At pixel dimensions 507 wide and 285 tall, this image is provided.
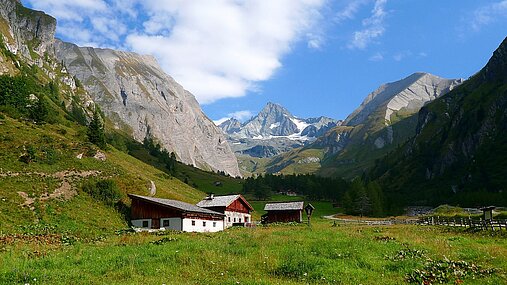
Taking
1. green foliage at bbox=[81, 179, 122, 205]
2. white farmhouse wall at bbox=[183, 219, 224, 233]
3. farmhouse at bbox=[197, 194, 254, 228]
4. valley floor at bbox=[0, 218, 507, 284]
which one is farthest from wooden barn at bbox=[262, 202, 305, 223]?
valley floor at bbox=[0, 218, 507, 284]

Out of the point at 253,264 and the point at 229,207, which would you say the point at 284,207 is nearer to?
the point at 229,207

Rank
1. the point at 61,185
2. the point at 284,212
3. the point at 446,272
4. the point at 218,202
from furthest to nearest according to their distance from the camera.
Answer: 1. the point at 284,212
2. the point at 218,202
3. the point at 61,185
4. the point at 446,272

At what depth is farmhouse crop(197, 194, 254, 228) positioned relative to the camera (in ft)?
259

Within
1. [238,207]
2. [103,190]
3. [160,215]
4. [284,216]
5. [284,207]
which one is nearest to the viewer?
[160,215]

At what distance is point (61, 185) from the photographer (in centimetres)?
5844

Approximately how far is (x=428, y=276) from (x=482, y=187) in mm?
176808

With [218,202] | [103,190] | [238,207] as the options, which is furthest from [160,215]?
[238,207]

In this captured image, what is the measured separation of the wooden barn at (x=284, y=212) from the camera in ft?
308

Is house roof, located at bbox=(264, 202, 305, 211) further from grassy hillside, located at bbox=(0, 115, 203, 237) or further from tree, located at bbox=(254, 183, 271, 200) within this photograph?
tree, located at bbox=(254, 183, 271, 200)

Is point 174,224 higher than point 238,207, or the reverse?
point 238,207

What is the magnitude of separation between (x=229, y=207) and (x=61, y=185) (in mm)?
34018

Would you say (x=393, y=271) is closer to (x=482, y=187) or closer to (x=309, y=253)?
(x=309, y=253)

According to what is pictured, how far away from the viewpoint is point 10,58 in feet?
602

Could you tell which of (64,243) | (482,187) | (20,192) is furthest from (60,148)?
(482,187)
